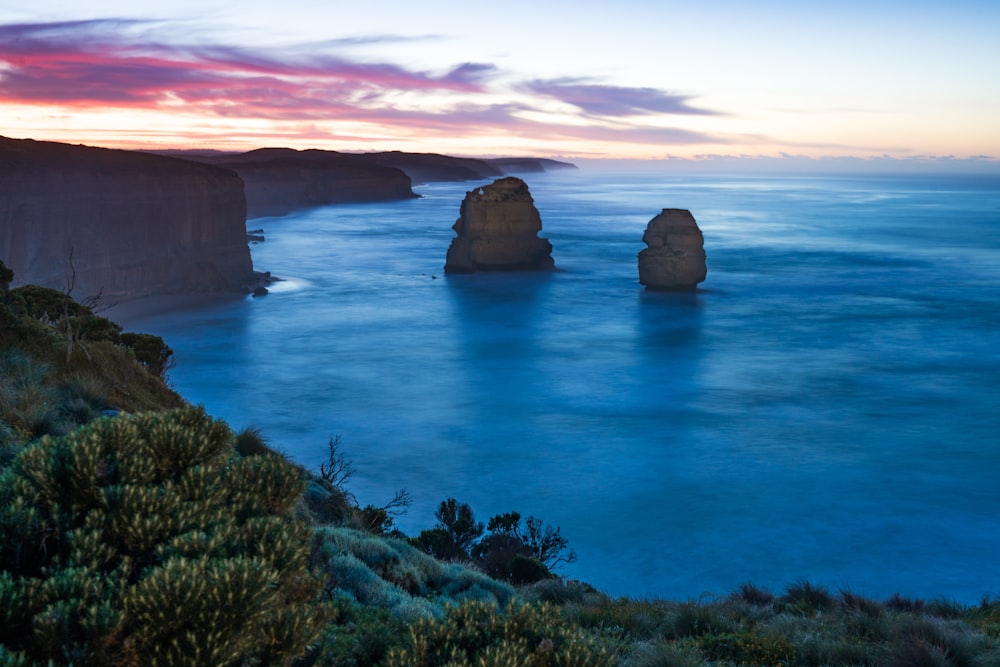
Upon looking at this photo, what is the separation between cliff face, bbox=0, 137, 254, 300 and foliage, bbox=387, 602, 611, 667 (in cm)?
5632

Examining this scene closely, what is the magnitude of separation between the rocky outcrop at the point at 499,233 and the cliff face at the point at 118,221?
2094 centimetres

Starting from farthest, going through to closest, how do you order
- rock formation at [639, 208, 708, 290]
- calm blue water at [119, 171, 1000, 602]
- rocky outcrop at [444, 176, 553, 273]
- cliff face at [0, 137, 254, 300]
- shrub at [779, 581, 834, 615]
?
rocky outcrop at [444, 176, 553, 273]
rock formation at [639, 208, 708, 290]
cliff face at [0, 137, 254, 300]
calm blue water at [119, 171, 1000, 602]
shrub at [779, 581, 834, 615]

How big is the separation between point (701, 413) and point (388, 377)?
1826 cm

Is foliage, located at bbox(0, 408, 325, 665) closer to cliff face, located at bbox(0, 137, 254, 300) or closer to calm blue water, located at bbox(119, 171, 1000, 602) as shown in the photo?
calm blue water, located at bbox(119, 171, 1000, 602)

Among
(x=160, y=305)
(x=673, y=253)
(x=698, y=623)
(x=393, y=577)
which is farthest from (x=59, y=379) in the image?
(x=673, y=253)

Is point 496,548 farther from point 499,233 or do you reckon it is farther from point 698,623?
point 499,233

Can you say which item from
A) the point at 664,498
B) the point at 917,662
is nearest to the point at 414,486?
the point at 664,498

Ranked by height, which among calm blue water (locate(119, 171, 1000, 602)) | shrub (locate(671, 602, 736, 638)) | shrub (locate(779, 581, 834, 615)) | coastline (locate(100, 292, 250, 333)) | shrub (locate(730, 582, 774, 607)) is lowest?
calm blue water (locate(119, 171, 1000, 602))

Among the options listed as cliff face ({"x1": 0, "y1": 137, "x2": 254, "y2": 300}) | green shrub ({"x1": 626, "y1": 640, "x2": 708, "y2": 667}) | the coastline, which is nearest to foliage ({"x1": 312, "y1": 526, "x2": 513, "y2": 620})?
green shrub ({"x1": 626, "y1": 640, "x2": 708, "y2": 667})

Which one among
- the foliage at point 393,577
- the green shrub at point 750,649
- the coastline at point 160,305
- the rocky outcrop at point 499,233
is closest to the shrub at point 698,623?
the green shrub at point 750,649

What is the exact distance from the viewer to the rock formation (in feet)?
235

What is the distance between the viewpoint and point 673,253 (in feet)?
245

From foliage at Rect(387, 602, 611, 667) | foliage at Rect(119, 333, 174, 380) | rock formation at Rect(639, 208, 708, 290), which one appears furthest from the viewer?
rock formation at Rect(639, 208, 708, 290)

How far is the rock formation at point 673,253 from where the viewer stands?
235ft
